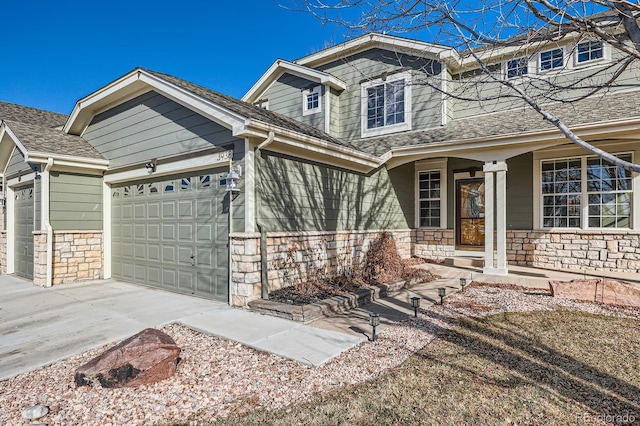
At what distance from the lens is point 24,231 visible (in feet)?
30.7

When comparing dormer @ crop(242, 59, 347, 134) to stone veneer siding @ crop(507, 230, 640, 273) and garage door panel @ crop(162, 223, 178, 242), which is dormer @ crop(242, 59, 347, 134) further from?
stone veneer siding @ crop(507, 230, 640, 273)

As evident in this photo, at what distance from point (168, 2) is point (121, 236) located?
700 cm

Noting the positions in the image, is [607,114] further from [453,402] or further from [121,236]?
[121,236]

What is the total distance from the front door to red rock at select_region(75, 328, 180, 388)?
8996 millimetres

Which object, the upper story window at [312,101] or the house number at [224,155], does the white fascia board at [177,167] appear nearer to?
the house number at [224,155]

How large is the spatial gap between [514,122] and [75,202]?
10627 mm

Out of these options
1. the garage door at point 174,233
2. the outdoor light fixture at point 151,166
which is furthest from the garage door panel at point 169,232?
the outdoor light fixture at point 151,166

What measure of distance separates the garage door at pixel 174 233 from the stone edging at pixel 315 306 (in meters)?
1.06

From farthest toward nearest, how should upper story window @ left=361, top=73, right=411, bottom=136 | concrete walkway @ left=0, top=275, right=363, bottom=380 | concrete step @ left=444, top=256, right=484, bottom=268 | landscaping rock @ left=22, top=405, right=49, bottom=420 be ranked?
1. upper story window @ left=361, top=73, right=411, bottom=136
2. concrete step @ left=444, top=256, right=484, bottom=268
3. concrete walkway @ left=0, top=275, right=363, bottom=380
4. landscaping rock @ left=22, top=405, right=49, bottom=420

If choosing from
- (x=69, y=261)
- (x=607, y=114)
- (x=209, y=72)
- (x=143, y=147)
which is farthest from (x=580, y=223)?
(x=209, y=72)

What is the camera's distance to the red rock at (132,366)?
331 centimetres

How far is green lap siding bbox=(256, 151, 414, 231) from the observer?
624 centimetres

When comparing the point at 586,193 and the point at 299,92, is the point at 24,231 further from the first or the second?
the point at 586,193

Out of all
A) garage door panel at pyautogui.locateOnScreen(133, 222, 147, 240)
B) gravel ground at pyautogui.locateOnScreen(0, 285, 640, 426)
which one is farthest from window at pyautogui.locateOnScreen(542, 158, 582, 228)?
garage door panel at pyautogui.locateOnScreen(133, 222, 147, 240)
